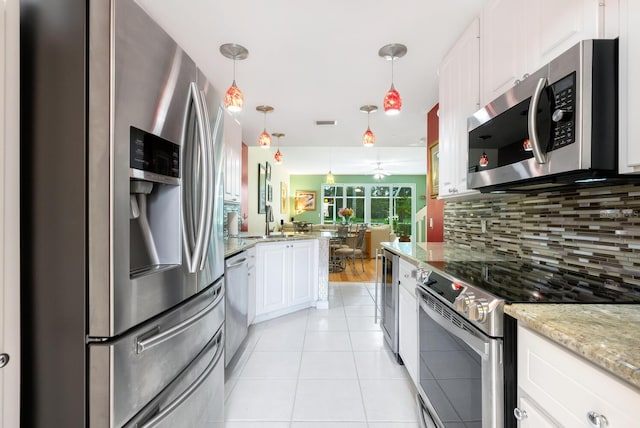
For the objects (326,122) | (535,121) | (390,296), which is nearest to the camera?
(535,121)

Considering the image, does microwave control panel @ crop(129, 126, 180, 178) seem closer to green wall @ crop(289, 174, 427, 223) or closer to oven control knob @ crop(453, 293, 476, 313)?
oven control knob @ crop(453, 293, 476, 313)

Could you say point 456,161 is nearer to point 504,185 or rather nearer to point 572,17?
point 504,185

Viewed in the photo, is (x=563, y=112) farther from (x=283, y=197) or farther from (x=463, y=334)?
(x=283, y=197)

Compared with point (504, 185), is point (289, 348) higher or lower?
lower

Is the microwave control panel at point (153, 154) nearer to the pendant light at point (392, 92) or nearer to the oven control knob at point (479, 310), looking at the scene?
the oven control knob at point (479, 310)

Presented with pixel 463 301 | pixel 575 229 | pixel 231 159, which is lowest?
pixel 463 301

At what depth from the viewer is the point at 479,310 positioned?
96cm

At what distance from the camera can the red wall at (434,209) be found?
3.22m

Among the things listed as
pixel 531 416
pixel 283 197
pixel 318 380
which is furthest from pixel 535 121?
pixel 283 197

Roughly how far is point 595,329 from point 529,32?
1253mm

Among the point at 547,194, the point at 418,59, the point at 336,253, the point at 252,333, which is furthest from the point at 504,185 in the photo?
the point at 336,253

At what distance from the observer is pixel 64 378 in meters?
0.78

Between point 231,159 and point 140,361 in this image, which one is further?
point 231,159

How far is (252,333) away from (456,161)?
Result: 2.37 metres
